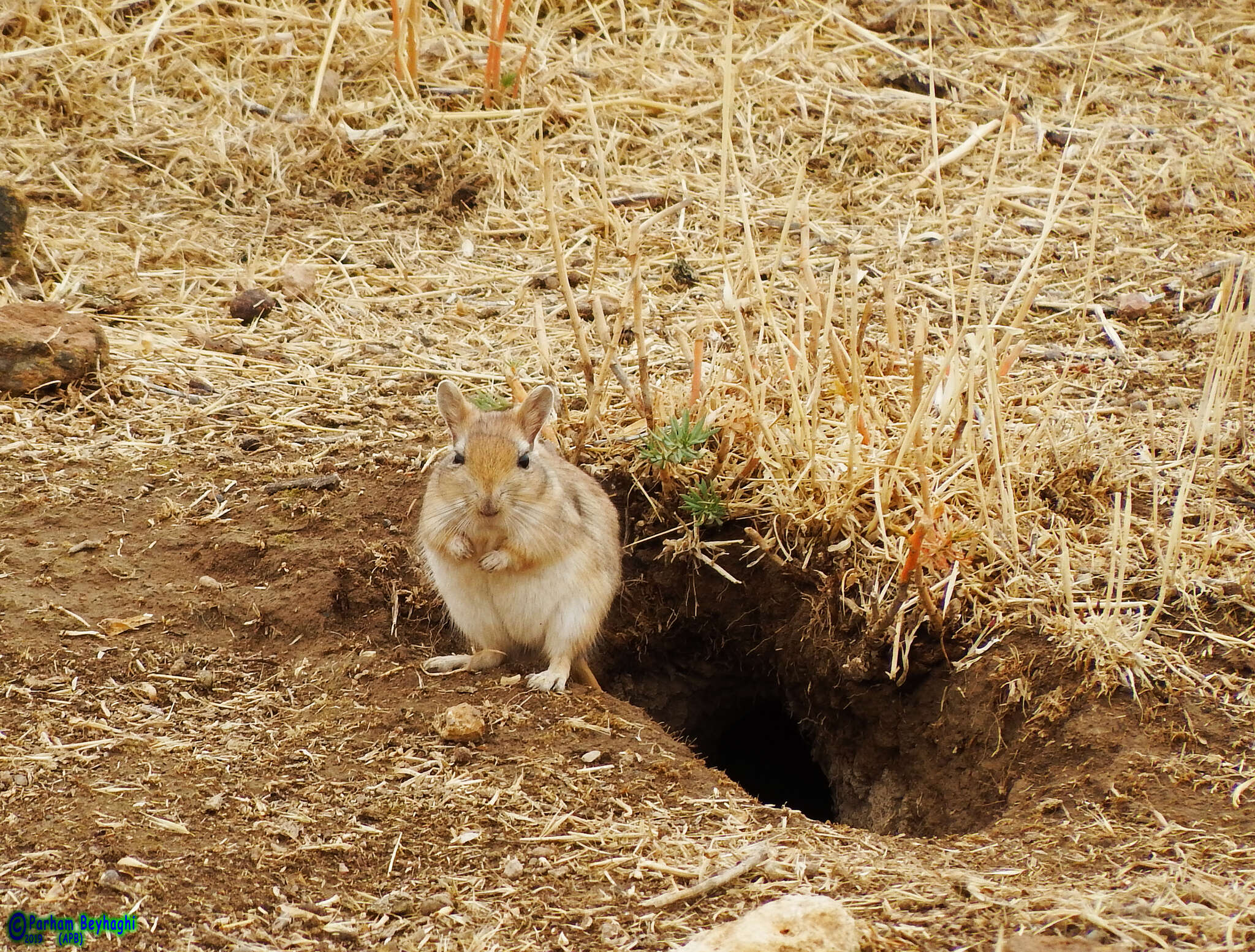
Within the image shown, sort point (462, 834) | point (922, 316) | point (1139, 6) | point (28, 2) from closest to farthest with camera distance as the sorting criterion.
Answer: point (462, 834)
point (922, 316)
point (28, 2)
point (1139, 6)

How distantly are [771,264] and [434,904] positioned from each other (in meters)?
4.52

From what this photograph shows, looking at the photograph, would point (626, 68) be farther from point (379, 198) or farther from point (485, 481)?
point (485, 481)

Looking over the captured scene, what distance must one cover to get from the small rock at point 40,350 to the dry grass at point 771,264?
0.12 metres

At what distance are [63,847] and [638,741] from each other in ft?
5.80

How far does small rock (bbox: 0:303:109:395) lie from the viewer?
19.6 feet

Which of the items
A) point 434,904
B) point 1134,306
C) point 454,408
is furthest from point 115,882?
point 1134,306

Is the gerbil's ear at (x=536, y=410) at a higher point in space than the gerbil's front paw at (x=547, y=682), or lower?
Result: higher

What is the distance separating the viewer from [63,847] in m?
3.46

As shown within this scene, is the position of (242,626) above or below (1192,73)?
below

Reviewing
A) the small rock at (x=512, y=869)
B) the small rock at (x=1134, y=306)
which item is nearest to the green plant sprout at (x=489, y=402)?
the small rock at (x=512, y=869)

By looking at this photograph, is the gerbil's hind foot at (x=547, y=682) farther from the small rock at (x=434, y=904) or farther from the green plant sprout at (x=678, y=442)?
the small rock at (x=434, y=904)

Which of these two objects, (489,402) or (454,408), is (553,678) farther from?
(489,402)

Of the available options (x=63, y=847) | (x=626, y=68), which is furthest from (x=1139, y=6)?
(x=63, y=847)

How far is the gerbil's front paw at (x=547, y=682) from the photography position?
185 inches
